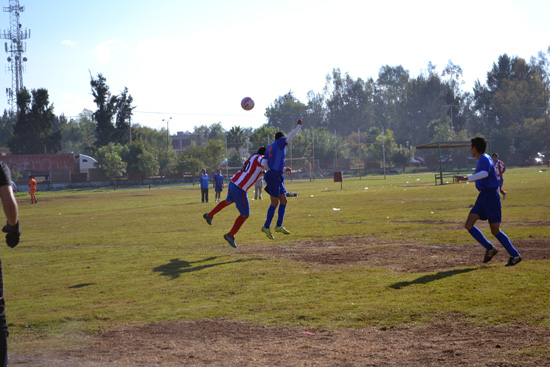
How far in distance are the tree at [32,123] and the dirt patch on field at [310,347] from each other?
99545mm

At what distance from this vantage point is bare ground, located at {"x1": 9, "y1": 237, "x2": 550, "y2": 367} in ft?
20.4

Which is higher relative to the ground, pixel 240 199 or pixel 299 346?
pixel 240 199

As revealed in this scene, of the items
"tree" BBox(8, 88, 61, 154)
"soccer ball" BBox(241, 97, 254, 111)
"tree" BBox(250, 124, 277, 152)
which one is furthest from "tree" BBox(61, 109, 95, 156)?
"soccer ball" BBox(241, 97, 254, 111)

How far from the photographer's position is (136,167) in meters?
91.2

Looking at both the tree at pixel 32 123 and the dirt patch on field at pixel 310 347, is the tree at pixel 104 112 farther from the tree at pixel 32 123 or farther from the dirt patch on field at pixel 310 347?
the dirt patch on field at pixel 310 347

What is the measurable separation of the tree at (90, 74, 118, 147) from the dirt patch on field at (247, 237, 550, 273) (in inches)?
3788

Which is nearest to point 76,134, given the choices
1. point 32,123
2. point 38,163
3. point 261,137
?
point 32,123

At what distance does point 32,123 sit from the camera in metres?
98.9

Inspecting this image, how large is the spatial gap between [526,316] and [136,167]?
287ft

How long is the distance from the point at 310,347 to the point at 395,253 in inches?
268

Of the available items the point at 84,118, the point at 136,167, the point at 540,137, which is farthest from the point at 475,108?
the point at 84,118

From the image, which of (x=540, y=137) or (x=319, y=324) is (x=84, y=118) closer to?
(x=540, y=137)

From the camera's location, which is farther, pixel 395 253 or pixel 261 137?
pixel 261 137

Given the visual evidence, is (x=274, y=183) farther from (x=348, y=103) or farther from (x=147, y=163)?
(x=348, y=103)
